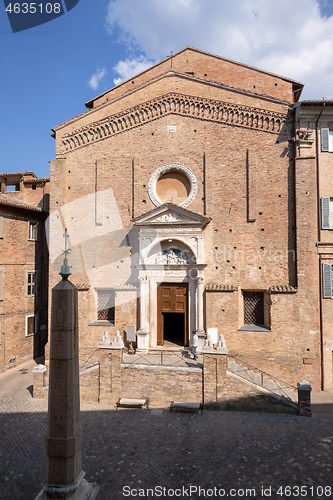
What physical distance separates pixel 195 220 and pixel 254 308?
4.96 meters

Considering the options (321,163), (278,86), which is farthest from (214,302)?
(278,86)

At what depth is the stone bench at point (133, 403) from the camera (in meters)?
11.9

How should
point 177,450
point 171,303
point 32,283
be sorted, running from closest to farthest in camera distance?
1. point 177,450
2. point 171,303
3. point 32,283

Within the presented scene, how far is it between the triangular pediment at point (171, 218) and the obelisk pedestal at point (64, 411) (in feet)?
29.2

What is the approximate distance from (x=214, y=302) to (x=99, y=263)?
19.7 feet

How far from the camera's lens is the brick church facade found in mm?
14156

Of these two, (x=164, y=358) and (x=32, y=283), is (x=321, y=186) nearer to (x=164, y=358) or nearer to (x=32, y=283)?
(x=164, y=358)

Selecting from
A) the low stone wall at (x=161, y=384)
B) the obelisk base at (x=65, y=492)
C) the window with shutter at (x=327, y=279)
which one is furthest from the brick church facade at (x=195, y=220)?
the obelisk base at (x=65, y=492)

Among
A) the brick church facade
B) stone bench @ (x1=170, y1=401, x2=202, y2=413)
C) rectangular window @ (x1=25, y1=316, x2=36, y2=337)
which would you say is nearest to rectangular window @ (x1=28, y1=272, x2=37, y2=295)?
rectangular window @ (x1=25, y1=316, x2=36, y2=337)

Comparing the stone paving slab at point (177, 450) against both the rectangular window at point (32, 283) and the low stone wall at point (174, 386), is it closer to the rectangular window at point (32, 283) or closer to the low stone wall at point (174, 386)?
the low stone wall at point (174, 386)

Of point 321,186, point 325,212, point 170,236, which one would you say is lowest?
point 170,236

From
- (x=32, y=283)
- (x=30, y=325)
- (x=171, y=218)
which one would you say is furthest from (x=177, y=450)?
(x=32, y=283)

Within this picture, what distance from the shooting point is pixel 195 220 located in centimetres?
1473

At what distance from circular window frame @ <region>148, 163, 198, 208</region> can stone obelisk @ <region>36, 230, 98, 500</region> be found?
995 centimetres
